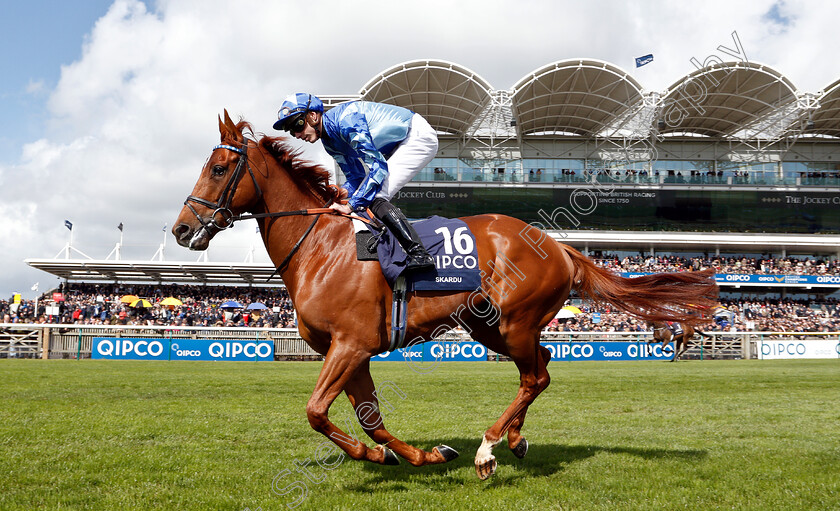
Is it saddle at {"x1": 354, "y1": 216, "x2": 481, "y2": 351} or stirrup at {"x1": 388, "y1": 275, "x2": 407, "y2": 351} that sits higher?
saddle at {"x1": 354, "y1": 216, "x2": 481, "y2": 351}

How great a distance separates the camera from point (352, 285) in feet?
14.3

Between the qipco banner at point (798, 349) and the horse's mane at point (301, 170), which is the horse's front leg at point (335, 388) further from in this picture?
the qipco banner at point (798, 349)

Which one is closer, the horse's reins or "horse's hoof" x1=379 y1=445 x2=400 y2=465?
the horse's reins

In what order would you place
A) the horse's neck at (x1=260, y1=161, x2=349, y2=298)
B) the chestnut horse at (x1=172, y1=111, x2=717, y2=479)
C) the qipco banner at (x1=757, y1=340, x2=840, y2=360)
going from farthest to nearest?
the qipco banner at (x1=757, y1=340, x2=840, y2=360), the horse's neck at (x1=260, y1=161, x2=349, y2=298), the chestnut horse at (x1=172, y1=111, x2=717, y2=479)

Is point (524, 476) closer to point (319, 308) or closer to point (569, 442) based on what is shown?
point (569, 442)

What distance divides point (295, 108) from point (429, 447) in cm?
322

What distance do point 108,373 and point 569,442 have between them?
11954 millimetres

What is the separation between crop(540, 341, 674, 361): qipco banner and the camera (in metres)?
24.0

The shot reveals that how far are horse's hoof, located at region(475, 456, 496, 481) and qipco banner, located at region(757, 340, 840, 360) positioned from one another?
2513 centimetres

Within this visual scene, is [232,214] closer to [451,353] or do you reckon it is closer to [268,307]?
[451,353]

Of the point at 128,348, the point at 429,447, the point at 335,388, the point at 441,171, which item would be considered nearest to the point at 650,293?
the point at 429,447

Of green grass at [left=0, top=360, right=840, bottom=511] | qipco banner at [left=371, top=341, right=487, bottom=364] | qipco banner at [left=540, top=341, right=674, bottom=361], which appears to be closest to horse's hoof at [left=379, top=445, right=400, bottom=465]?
green grass at [left=0, top=360, right=840, bottom=511]

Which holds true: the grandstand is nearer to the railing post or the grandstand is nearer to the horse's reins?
the railing post

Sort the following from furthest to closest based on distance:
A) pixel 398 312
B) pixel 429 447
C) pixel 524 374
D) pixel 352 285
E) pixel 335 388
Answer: pixel 429 447, pixel 524 374, pixel 398 312, pixel 352 285, pixel 335 388
